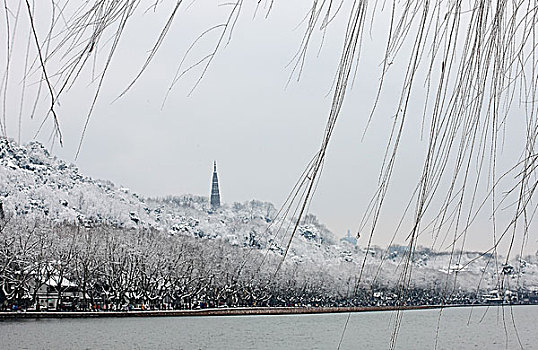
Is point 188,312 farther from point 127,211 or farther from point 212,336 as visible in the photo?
point 127,211

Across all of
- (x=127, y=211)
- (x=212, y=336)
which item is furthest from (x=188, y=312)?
(x=127, y=211)

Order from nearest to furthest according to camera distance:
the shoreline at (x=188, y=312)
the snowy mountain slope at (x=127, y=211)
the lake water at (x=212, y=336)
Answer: the lake water at (x=212, y=336), the shoreline at (x=188, y=312), the snowy mountain slope at (x=127, y=211)

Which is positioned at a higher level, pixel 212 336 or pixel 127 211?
pixel 127 211

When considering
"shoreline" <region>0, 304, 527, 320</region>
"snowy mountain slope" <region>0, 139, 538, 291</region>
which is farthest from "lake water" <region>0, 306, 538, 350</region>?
"snowy mountain slope" <region>0, 139, 538, 291</region>

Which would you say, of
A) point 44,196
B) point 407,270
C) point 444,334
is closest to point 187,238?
point 44,196

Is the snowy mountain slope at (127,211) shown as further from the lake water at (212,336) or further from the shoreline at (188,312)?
the lake water at (212,336)

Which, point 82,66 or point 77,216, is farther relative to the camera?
point 77,216

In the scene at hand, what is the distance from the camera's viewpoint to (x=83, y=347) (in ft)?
112

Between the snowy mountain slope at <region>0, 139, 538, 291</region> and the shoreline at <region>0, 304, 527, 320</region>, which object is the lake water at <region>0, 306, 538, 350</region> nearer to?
the shoreline at <region>0, 304, 527, 320</region>

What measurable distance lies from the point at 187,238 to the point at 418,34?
193 feet

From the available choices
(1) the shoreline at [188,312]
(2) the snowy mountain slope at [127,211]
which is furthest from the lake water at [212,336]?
(2) the snowy mountain slope at [127,211]

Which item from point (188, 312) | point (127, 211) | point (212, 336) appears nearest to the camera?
point (212, 336)

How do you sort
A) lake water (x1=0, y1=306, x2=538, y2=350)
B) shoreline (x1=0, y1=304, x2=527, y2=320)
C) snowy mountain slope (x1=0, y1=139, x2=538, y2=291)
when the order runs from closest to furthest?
lake water (x1=0, y1=306, x2=538, y2=350), shoreline (x1=0, y1=304, x2=527, y2=320), snowy mountain slope (x1=0, y1=139, x2=538, y2=291)

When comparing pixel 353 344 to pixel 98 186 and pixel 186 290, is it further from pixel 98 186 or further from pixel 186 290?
pixel 98 186
